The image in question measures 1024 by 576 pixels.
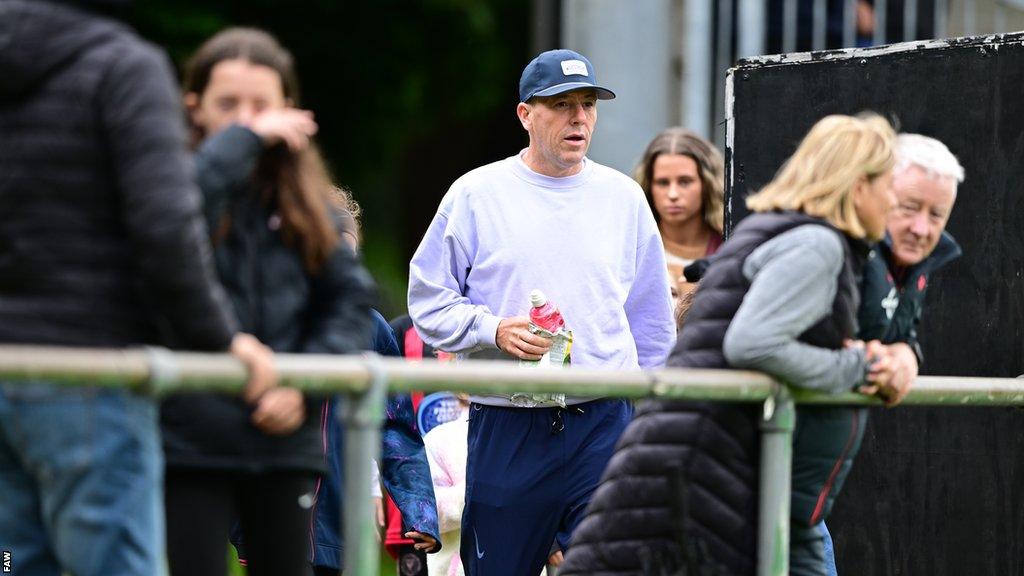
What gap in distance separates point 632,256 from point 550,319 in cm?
43

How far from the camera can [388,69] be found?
16328mm

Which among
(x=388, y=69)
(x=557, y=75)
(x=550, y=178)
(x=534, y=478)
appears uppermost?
(x=557, y=75)

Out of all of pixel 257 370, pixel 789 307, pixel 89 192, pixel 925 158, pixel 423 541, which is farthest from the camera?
pixel 423 541

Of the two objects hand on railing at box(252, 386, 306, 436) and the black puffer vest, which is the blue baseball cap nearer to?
the black puffer vest

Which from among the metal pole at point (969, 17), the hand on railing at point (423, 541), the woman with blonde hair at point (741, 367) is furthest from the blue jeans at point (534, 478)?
the metal pole at point (969, 17)

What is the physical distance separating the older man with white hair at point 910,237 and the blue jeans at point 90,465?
1836 millimetres

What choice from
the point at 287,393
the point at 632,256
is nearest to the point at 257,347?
the point at 287,393

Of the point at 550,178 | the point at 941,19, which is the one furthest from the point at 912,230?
the point at 941,19

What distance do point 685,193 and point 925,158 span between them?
8.13ft

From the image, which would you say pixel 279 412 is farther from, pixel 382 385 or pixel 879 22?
pixel 879 22

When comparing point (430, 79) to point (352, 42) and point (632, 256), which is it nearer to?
point (352, 42)

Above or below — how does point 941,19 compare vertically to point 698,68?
above

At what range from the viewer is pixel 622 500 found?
13.6ft

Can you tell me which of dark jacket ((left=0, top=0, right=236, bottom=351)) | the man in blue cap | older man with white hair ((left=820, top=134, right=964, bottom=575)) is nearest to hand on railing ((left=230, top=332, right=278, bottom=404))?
dark jacket ((left=0, top=0, right=236, bottom=351))
